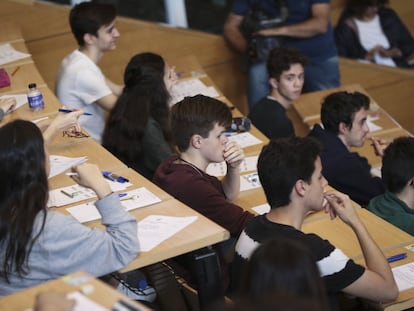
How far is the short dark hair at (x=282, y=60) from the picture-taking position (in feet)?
16.8

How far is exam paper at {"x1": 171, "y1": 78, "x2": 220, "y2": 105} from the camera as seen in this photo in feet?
17.0

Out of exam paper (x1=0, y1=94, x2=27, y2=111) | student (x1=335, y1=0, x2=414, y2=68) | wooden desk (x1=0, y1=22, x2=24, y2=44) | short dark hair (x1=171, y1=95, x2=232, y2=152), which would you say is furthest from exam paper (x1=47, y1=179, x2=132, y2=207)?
student (x1=335, y1=0, x2=414, y2=68)

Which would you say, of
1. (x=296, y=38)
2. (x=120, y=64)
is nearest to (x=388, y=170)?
(x=296, y=38)

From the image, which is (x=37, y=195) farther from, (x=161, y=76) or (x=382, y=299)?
(x=161, y=76)

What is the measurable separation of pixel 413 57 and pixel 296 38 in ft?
4.91

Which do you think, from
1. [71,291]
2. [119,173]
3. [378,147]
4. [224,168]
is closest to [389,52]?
[378,147]

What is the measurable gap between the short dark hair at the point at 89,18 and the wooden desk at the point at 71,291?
2.92 m

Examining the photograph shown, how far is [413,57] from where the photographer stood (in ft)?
23.1

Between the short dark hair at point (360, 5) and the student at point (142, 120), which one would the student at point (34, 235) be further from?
the short dark hair at point (360, 5)

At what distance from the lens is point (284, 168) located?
297cm

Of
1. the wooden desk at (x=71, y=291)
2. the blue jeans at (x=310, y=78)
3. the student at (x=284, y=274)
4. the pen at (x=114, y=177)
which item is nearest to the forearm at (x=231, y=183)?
the pen at (x=114, y=177)

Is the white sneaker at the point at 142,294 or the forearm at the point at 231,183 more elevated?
the forearm at the point at 231,183

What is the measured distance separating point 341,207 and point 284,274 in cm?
121

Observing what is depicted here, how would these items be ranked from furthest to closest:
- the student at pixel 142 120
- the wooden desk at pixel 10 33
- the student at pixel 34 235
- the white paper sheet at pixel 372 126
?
the wooden desk at pixel 10 33, the white paper sheet at pixel 372 126, the student at pixel 142 120, the student at pixel 34 235
